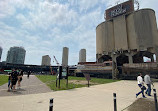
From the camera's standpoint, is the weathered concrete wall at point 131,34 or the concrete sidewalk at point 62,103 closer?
the concrete sidewalk at point 62,103

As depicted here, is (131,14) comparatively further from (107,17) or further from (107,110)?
(107,110)

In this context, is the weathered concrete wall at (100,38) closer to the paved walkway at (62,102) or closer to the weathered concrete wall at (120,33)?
the weathered concrete wall at (120,33)

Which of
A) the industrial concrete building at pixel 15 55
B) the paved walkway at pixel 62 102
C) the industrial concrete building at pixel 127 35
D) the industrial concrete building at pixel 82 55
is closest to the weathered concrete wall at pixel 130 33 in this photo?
the industrial concrete building at pixel 127 35

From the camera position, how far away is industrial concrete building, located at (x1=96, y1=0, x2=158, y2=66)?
46.0m

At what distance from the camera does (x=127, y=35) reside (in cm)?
5297

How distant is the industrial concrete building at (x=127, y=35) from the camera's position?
46000 millimetres

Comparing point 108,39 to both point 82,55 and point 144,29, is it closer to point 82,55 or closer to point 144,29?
point 144,29

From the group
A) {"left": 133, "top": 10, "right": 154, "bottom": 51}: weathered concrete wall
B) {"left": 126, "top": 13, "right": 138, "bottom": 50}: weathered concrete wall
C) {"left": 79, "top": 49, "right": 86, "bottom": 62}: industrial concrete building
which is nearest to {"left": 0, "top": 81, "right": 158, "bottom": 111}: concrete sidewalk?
{"left": 133, "top": 10, "right": 154, "bottom": 51}: weathered concrete wall

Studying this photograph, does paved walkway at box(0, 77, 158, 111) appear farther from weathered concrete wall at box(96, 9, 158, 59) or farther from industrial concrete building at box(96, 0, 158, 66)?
weathered concrete wall at box(96, 9, 158, 59)

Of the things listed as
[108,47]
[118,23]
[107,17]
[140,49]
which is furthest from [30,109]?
[107,17]

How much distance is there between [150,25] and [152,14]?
7331 millimetres

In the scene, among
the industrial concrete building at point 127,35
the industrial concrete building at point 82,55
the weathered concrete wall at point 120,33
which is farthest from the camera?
Answer: the industrial concrete building at point 82,55

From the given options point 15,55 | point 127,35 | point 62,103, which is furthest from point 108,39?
point 15,55

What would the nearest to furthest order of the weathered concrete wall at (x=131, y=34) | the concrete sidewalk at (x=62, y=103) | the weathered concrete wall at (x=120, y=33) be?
the concrete sidewalk at (x=62, y=103), the weathered concrete wall at (x=131, y=34), the weathered concrete wall at (x=120, y=33)
